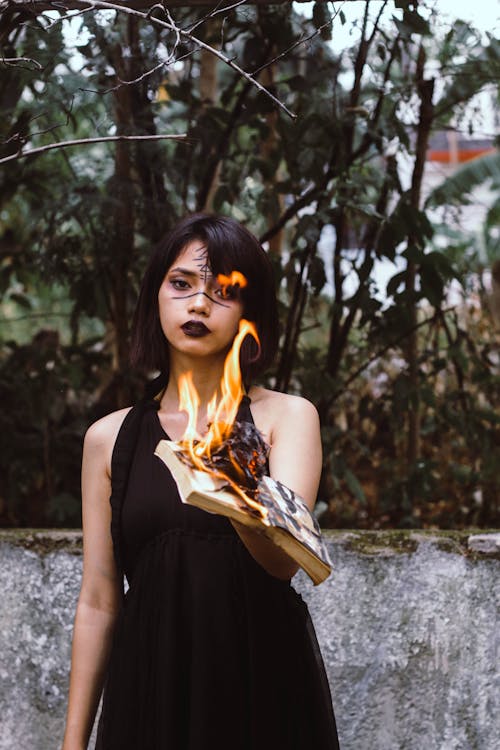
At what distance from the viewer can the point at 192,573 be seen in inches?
66.5

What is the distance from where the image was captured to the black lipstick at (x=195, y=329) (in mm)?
1760

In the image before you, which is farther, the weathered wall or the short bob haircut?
the weathered wall

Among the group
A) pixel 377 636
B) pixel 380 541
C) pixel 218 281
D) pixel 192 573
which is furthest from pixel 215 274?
pixel 377 636

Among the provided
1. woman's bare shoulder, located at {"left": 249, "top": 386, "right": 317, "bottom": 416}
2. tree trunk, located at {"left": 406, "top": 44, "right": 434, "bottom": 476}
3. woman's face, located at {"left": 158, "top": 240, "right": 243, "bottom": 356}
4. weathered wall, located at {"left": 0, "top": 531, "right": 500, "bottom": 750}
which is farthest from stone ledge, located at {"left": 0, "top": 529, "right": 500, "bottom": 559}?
tree trunk, located at {"left": 406, "top": 44, "right": 434, "bottom": 476}

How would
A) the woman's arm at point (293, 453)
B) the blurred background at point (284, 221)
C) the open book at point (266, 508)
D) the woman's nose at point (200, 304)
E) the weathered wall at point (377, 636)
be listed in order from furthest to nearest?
1. the blurred background at point (284, 221)
2. the weathered wall at point (377, 636)
3. the woman's nose at point (200, 304)
4. the woman's arm at point (293, 453)
5. the open book at point (266, 508)

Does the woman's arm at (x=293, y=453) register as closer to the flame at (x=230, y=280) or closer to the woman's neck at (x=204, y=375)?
the woman's neck at (x=204, y=375)

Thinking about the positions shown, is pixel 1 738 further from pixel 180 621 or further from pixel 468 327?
pixel 468 327

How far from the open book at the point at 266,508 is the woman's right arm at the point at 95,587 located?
590 mm

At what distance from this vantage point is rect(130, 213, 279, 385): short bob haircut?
180cm

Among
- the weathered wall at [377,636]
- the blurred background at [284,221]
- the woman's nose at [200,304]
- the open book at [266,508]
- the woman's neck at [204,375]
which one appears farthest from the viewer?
the blurred background at [284,221]

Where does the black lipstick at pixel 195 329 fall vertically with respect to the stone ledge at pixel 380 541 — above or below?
above

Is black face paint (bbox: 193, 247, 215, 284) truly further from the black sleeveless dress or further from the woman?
the black sleeveless dress

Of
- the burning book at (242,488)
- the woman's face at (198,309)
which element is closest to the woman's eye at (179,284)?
the woman's face at (198,309)

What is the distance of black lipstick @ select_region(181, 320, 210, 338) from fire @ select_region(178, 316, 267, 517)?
62 mm
